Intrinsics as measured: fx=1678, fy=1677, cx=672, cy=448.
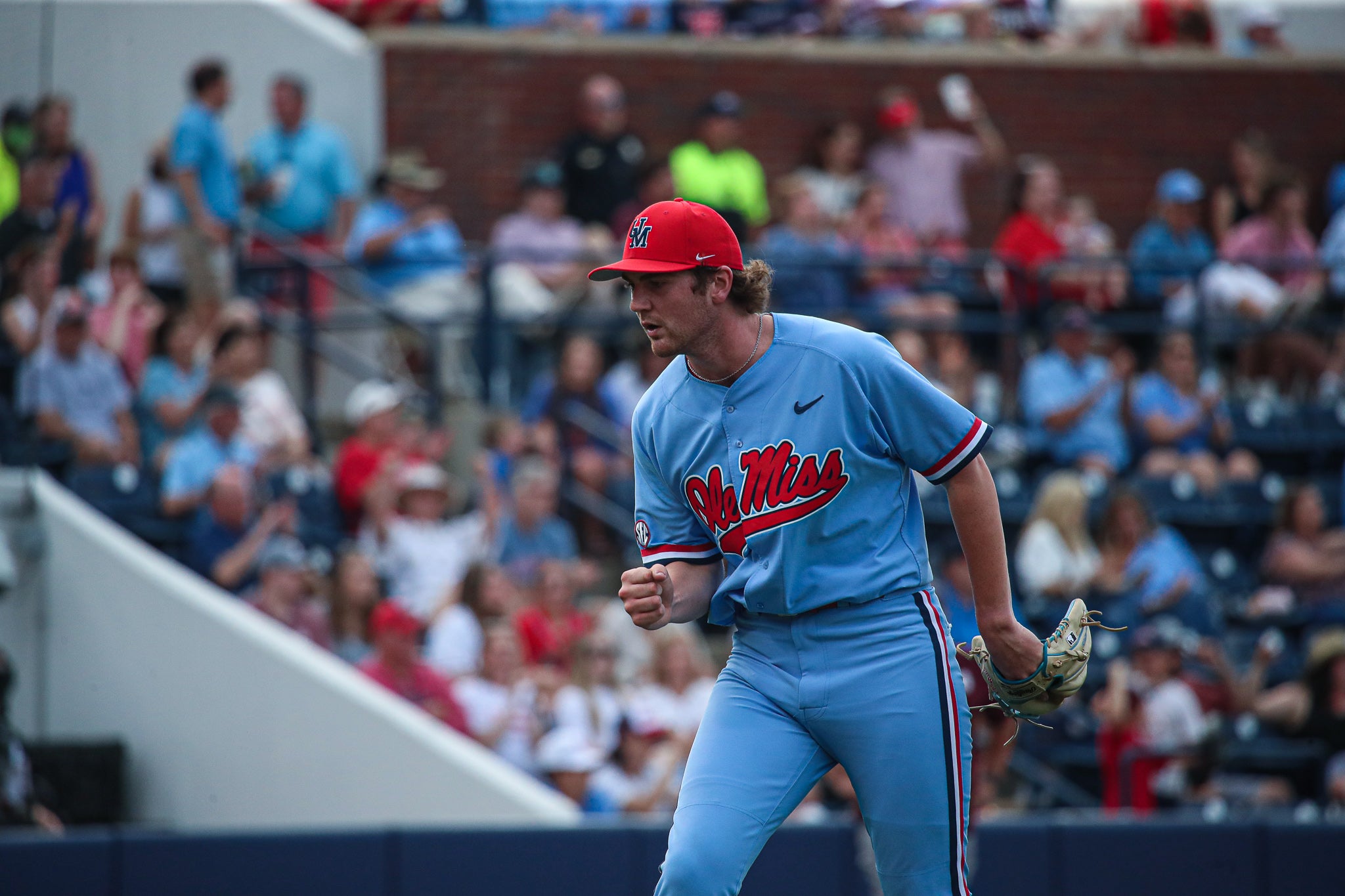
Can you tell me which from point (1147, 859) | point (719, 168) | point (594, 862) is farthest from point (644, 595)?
point (719, 168)

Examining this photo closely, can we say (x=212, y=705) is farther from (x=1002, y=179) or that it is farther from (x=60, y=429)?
(x=1002, y=179)

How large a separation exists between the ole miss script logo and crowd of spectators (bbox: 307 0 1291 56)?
911 cm

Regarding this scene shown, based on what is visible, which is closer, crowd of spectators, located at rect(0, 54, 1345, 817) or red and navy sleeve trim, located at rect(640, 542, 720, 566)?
red and navy sleeve trim, located at rect(640, 542, 720, 566)

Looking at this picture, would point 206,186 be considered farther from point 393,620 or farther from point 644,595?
point 644,595

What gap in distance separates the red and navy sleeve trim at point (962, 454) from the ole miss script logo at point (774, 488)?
21 centimetres

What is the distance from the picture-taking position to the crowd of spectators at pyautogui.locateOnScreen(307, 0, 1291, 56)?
12516 millimetres

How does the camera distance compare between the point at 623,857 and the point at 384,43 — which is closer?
the point at 623,857

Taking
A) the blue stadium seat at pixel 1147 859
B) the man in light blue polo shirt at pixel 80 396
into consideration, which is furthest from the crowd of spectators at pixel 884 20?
the blue stadium seat at pixel 1147 859

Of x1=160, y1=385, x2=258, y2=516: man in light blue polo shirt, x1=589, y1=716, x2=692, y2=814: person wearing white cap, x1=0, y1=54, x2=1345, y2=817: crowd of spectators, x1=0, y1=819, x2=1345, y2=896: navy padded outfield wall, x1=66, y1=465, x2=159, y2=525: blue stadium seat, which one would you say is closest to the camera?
x1=0, y1=819, x2=1345, y2=896: navy padded outfield wall

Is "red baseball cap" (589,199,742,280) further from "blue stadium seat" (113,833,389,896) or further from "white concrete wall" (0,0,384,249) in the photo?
"white concrete wall" (0,0,384,249)

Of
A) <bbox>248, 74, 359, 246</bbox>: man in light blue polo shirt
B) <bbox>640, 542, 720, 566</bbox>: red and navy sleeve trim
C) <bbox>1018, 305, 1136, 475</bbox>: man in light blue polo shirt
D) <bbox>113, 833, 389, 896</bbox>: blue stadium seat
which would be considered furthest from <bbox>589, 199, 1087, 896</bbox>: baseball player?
<bbox>248, 74, 359, 246</bbox>: man in light blue polo shirt

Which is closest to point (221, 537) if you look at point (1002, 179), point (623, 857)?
point (623, 857)

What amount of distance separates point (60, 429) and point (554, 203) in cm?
367

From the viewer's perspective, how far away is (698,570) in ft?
13.3
